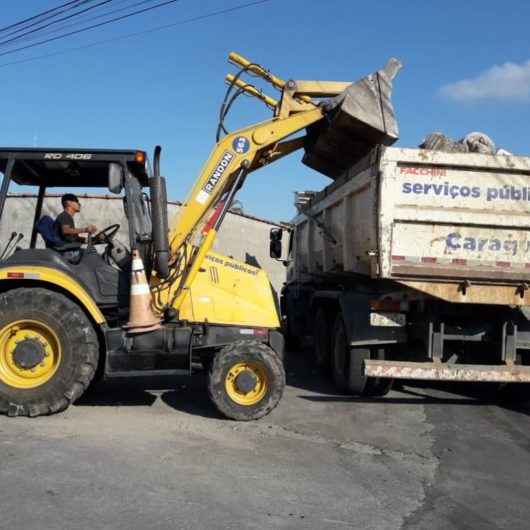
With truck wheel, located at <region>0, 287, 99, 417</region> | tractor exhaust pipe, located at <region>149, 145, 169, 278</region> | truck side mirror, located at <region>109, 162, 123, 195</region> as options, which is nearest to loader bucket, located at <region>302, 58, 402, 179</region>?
tractor exhaust pipe, located at <region>149, 145, 169, 278</region>

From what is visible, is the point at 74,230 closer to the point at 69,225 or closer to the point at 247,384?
the point at 69,225

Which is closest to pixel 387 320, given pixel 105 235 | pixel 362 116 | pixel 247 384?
pixel 247 384

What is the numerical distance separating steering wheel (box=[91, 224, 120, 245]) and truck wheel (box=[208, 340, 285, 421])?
1.60m

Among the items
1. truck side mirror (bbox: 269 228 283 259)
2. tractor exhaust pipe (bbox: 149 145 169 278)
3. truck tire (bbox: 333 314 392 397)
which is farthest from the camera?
truck side mirror (bbox: 269 228 283 259)

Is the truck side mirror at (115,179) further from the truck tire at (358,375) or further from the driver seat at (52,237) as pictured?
the truck tire at (358,375)

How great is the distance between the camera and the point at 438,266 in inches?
242

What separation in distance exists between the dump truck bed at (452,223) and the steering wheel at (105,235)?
264 cm

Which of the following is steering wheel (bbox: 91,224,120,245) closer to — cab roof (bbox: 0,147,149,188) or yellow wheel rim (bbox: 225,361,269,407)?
cab roof (bbox: 0,147,149,188)

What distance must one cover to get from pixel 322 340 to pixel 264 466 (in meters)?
4.31

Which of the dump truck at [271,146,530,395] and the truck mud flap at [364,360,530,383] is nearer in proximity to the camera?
the dump truck at [271,146,530,395]

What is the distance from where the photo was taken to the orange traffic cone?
18.5 feet

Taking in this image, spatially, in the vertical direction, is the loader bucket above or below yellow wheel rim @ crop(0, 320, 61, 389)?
above

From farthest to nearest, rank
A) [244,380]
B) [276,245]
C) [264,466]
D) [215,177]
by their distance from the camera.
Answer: [276,245]
[215,177]
[244,380]
[264,466]

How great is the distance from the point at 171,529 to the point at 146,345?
2.45 m
